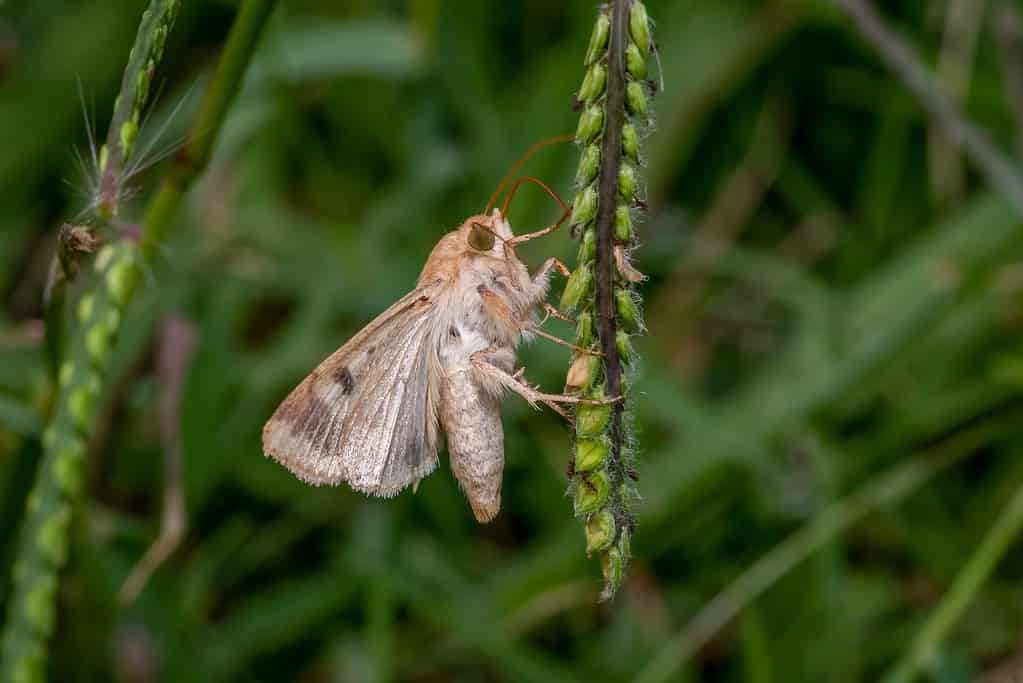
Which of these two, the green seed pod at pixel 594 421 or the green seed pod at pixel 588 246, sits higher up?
Result: the green seed pod at pixel 588 246

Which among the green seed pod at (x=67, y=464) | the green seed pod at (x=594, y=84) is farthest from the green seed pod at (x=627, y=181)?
the green seed pod at (x=67, y=464)

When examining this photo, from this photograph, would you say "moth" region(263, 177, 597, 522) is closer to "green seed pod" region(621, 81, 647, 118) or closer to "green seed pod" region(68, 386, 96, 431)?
"green seed pod" region(68, 386, 96, 431)

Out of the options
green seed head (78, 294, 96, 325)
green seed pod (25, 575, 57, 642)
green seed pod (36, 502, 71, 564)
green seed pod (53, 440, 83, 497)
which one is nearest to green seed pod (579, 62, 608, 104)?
green seed head (78, 294, 96, 325)

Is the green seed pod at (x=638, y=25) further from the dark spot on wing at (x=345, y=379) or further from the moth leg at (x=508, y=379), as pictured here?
the dark spot on wing at (x=345, y=379)

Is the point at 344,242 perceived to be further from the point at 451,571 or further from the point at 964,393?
the point at 964,393

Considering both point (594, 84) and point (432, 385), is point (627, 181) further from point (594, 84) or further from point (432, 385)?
point (432, 385)
